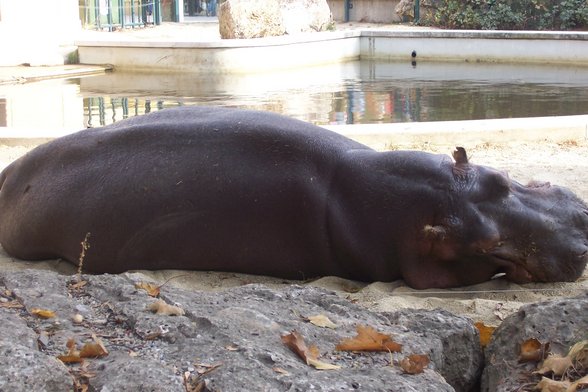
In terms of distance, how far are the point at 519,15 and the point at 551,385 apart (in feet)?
71.3

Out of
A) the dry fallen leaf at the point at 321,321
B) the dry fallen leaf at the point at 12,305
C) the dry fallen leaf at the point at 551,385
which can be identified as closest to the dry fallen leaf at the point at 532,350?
the dry fallen leaf at the point at 551,385

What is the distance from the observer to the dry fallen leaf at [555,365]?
8.46 ft

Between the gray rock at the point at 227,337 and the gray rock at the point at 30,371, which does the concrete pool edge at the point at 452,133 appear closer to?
the gray rock at the point at 227,337

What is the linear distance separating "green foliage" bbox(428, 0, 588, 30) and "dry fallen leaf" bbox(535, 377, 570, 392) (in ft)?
70.3

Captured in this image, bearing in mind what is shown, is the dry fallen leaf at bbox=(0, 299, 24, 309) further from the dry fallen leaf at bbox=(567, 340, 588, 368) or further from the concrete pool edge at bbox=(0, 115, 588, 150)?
the concrete pool edge at bbox=(0, 115, 588, 150)

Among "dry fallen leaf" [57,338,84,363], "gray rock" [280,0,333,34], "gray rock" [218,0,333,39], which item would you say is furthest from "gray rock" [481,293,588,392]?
"gray rock" [280,0,333,34]

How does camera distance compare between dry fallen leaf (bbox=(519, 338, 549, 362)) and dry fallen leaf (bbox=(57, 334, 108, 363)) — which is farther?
dry fallen leaf (bbox=(519, 338, 549, 362))

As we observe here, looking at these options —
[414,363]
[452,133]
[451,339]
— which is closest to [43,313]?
[414,363]

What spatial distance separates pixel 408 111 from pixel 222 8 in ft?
29.6

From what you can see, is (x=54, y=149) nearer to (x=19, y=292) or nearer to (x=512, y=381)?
(x=19, y=292)

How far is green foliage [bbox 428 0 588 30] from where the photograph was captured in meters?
22.8

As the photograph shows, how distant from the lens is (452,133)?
733cm

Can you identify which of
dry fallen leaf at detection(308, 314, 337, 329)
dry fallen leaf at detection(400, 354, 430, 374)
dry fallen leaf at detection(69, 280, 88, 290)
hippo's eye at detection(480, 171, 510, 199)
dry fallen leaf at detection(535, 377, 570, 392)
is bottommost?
dry fallen leaf at detection(535, 377, 570, 392)

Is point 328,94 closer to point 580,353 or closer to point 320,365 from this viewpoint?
point 580,353
